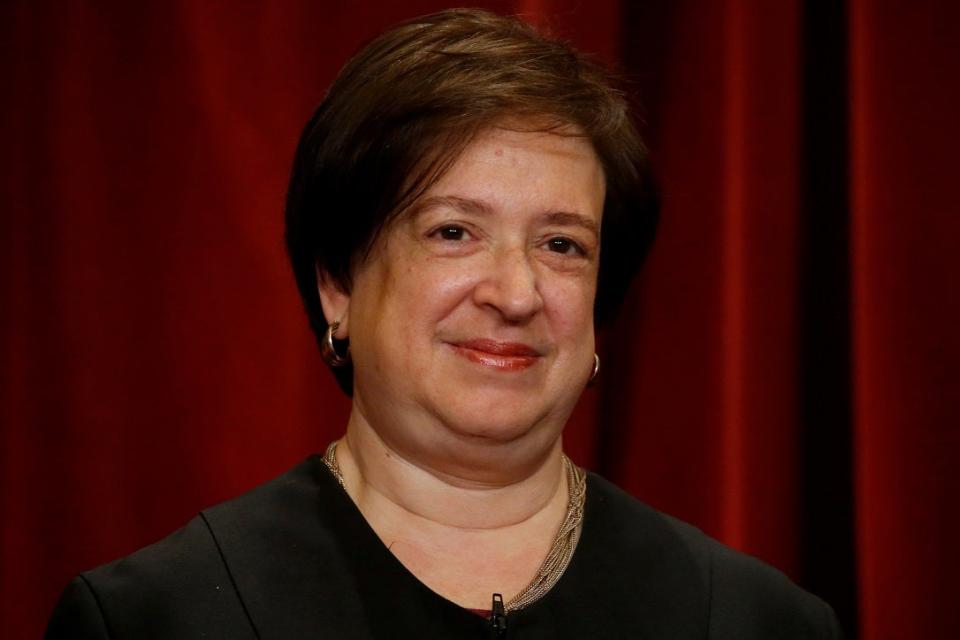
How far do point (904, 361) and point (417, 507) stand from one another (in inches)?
35.9

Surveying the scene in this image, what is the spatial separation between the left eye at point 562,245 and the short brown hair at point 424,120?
0.36 feet

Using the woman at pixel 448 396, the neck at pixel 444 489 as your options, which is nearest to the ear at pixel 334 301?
the woman at pixel 448 396

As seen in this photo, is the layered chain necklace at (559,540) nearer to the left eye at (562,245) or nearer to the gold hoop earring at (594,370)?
the gold hoop earring at (594,370)

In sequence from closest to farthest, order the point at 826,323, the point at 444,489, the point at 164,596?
the point at 164,596 → the point at 444,489 → the point at 826,323

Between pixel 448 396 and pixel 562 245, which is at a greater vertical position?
pixel 562 245

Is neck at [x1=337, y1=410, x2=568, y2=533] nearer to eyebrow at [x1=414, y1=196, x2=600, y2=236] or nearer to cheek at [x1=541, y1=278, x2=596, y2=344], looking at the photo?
cheek at [x1=541, y1=278, x2=596, y2=344]

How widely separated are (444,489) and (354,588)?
0.16 metres

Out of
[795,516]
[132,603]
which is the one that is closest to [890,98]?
[795,516]

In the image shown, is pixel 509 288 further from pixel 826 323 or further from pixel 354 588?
pixel 826 323

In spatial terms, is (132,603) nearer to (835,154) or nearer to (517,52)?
(517,52)

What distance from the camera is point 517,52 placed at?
5.08ft

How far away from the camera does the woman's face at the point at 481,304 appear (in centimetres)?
148

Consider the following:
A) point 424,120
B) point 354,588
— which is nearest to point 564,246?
point 424,120

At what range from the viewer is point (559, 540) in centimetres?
160
